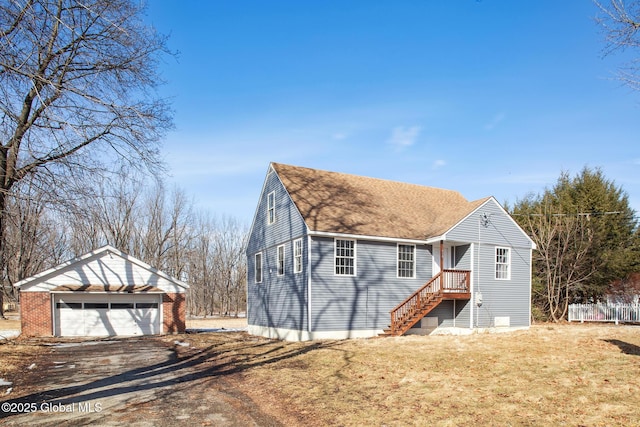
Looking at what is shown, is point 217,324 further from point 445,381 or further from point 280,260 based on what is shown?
point 445,381

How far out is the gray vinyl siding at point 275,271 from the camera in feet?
66.1

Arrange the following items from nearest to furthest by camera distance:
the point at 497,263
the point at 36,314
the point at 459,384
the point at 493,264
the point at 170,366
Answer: the point at 459,384
the point at 170,366
the point at 493,264
the point at 497,263
the point at 36,314

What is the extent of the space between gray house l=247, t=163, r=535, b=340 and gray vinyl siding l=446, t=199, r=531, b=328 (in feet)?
0.15

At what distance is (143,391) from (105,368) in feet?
13.1

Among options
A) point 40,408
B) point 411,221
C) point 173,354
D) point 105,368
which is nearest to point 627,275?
point 411,221

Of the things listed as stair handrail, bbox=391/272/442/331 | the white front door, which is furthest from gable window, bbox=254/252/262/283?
the white front door

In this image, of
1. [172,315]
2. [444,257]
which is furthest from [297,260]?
[172,315]

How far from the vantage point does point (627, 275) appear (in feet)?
106

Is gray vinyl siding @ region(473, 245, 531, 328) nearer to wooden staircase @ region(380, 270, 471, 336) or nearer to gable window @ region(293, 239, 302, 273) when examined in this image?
wooden staircase @ region(380, 270, 471, 336)

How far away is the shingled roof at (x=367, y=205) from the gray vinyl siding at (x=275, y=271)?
2.34ft

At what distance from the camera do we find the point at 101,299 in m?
25.9

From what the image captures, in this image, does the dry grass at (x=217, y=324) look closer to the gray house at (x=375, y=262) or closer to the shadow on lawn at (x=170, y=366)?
the gray house at (x=375, y=262)

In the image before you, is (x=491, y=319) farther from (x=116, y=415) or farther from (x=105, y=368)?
(x=116, y=415)

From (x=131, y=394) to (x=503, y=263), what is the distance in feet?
59.5
